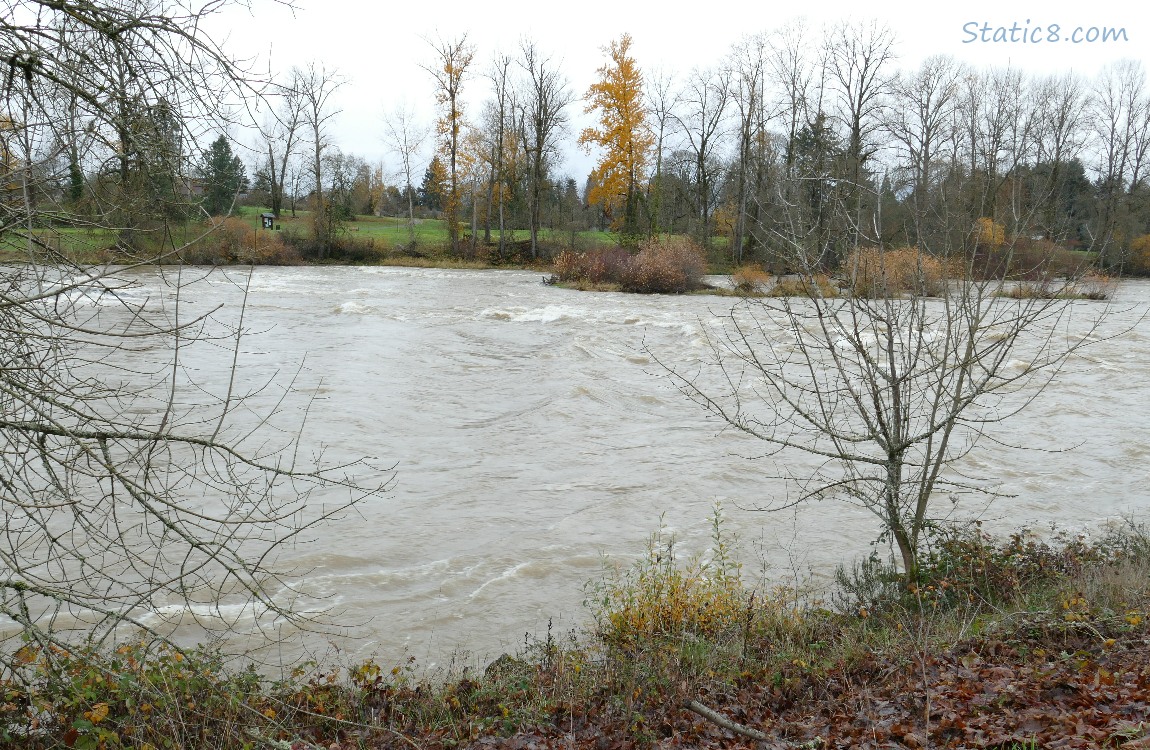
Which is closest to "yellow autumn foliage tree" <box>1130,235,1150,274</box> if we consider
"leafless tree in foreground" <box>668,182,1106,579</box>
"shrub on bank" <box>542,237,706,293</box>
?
"shrub on bank" <box>542,237,706,293</box>

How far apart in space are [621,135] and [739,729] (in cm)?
4575

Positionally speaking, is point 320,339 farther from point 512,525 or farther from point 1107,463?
point 1107,463

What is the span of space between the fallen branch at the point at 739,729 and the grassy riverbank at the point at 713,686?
21 millimetres

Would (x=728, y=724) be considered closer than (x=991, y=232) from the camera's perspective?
Yes

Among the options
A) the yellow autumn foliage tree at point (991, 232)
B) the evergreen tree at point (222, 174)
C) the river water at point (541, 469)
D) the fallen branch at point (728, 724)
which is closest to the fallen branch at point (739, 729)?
the fallen branch at point (728, 724)

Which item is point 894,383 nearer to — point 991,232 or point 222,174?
point 991,232

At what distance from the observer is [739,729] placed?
4668 millimetres

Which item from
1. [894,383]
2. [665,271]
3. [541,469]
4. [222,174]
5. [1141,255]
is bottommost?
[541,469]

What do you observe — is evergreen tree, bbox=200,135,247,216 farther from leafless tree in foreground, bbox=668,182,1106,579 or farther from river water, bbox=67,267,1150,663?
leafless tree in foreground, bbox=668,182,1106,579

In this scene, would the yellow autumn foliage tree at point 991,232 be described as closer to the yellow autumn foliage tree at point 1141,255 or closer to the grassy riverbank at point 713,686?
the grassy riverbank at point 713,686

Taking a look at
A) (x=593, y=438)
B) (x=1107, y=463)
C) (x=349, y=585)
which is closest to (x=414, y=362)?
(x=593, y=438)

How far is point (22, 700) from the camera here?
5148 mm

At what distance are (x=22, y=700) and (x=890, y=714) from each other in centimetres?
513

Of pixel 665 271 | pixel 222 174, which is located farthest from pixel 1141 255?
pixel 222 174
